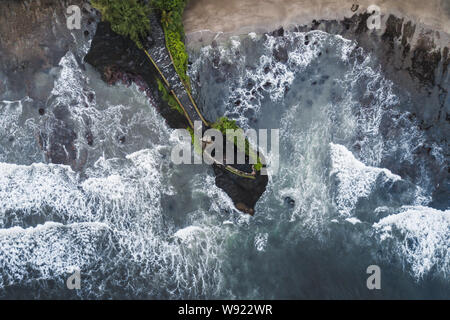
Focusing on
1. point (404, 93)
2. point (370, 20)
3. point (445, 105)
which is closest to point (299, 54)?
point (370, 20)

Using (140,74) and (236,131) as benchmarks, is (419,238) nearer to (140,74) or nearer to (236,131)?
(236,131)

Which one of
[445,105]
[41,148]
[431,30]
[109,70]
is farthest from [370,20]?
[41,148]

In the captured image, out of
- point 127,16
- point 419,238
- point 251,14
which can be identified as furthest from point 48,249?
point 419,238

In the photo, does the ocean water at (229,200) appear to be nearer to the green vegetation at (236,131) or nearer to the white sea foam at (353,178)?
the white sea foam at (353,178)

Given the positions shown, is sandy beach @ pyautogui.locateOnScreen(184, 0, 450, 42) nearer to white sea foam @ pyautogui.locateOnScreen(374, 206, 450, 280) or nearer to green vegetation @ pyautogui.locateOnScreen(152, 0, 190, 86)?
green vegetation @ pyautogui.locateOnScreen(152, 0, 190, 86)

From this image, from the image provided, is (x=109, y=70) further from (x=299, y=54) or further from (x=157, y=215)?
(x=299, y=54)

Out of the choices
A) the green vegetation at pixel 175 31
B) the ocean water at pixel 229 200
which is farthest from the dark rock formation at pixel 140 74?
the green vegetation at pixel 175 31

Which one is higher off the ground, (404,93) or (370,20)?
(370,20)
